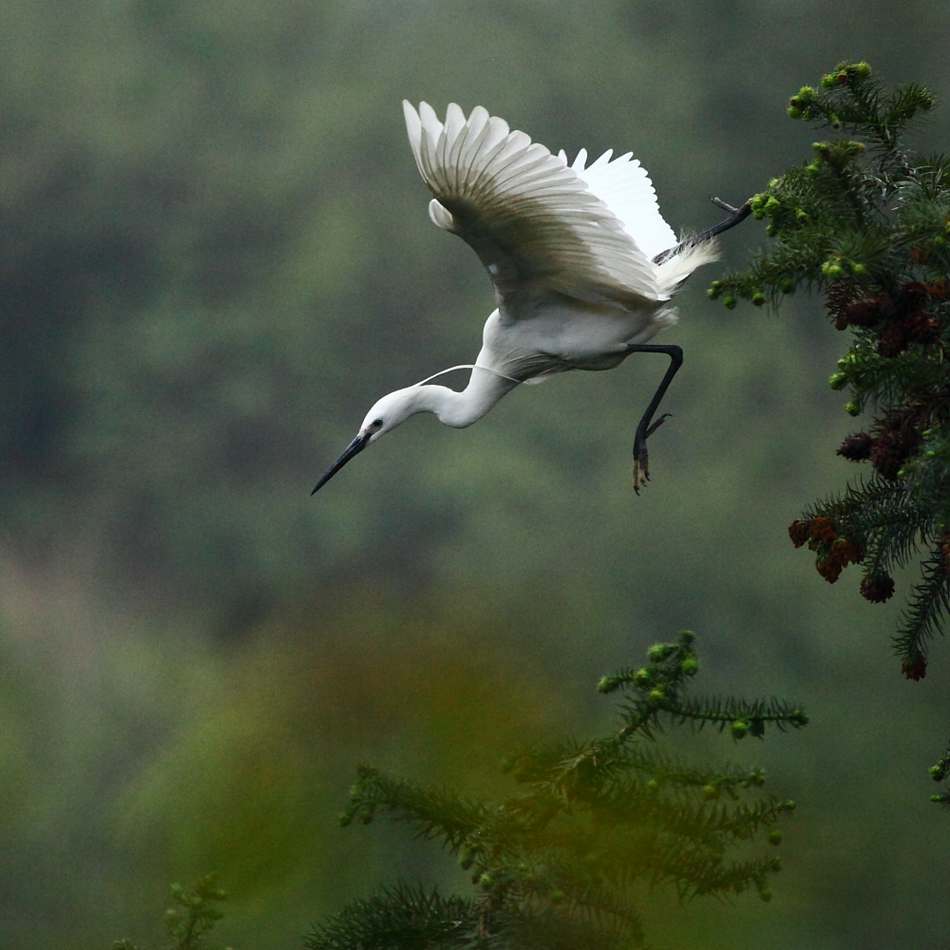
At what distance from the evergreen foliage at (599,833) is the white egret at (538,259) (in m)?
0.65

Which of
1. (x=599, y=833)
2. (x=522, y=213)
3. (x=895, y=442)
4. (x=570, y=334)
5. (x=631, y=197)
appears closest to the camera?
(x=599, y=833)

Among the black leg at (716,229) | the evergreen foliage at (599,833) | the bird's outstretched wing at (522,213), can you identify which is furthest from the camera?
the black leg at (716,229)

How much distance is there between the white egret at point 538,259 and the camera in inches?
52.9

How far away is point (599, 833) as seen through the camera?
829 mm

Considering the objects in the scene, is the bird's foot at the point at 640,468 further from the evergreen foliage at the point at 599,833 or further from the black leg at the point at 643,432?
the evergreen foliage at the point at 599,833

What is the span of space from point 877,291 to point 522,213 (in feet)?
1.42

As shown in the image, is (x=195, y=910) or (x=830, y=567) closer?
(x=195, y=910)

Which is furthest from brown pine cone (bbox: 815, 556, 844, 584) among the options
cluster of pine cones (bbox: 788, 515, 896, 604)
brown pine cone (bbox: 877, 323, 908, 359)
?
brown pine cone (bbox: 877, 323, 908, 359)

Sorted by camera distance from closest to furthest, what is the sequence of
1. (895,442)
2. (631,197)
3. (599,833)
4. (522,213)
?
(599,833) → (895,442) → (522,213) → (631,197)

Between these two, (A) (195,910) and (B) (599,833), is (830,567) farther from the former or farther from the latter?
(A) (195,910)

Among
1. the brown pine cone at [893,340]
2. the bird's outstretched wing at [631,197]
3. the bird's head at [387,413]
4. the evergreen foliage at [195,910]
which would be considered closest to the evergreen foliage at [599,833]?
the evergreen foliage at [195,910]

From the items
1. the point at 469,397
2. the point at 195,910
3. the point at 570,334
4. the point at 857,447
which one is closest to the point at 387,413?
the point at 469,397

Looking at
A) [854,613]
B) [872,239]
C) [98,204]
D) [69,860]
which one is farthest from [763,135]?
[872,239]

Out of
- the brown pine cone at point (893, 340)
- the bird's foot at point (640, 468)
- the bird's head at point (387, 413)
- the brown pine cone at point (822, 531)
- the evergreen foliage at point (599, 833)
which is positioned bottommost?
the evergreen foliage at point (599, 833)
